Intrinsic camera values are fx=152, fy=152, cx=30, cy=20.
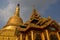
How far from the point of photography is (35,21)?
29375mm

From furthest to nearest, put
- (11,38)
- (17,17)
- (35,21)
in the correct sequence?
(17,17), (11,38), (35,21)

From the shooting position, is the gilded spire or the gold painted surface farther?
the gold painted surface

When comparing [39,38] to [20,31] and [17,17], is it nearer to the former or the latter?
[20,31]

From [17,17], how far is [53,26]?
24.6 m

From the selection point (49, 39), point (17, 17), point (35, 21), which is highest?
point (17, 17)

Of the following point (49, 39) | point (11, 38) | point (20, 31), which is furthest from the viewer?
point (11, 38)

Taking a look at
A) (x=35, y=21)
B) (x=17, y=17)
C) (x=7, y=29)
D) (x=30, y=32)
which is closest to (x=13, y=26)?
(x=7, y=29)

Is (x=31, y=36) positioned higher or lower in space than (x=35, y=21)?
lower

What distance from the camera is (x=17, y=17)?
49156 mm

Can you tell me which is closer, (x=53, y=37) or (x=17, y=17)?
(x=53, y=37)

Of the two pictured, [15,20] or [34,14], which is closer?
[34,14]

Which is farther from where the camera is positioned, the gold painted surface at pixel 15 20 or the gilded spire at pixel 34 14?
the gold painted surface at pixel 15 20

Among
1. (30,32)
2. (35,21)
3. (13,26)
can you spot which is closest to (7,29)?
(13,26)

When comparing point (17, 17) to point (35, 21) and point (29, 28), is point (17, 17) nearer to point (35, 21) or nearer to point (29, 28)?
point (35, 21)
